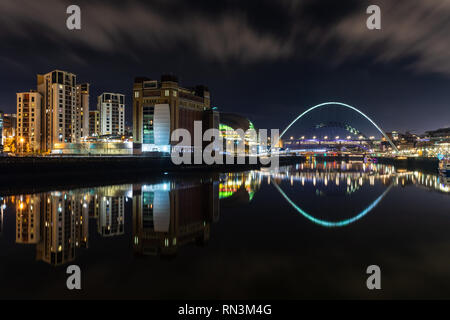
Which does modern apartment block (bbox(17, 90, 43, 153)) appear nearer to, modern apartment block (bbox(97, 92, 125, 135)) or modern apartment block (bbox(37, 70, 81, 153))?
modern apartment block (bbox(37, 70, 81, 153))

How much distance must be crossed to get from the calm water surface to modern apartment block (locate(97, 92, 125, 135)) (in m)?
117

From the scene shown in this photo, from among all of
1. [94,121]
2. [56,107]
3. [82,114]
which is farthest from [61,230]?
[94,121]

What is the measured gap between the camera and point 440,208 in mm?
17188

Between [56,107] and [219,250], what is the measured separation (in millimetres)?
100914

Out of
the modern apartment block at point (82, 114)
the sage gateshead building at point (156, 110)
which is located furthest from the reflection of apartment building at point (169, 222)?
the modern apartment block at point (82, 114)

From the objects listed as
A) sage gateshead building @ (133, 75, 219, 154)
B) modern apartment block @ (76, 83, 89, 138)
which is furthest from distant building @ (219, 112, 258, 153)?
modern apartment block @ (76, 83, 89, 138)

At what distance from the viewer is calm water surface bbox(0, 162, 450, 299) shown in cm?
646

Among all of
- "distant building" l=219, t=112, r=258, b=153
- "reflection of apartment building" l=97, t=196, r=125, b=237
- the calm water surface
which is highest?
"distant building" l=219, t=112, r=258, b=153

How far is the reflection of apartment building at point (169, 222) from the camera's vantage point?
977 cm

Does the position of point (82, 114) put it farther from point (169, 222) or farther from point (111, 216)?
point (169, 222)

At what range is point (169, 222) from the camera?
508 inches
